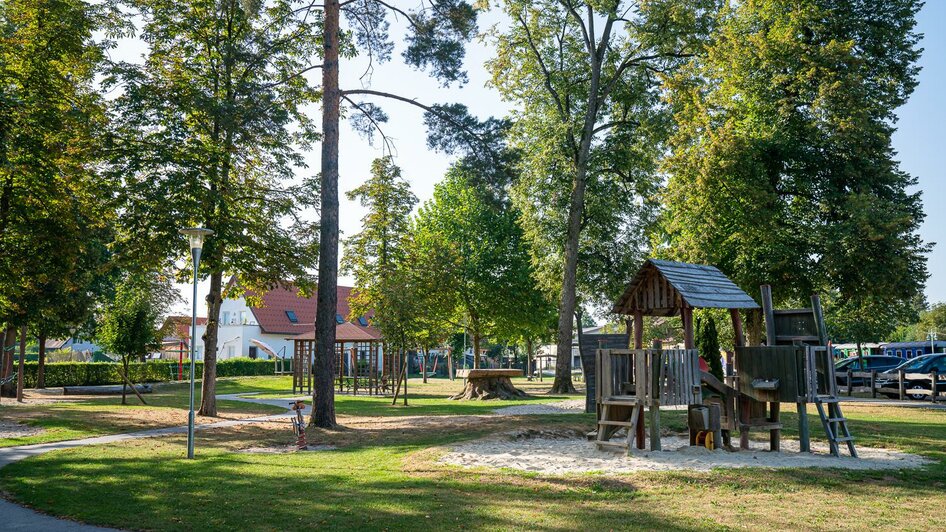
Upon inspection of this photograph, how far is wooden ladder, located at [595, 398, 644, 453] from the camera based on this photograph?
12.8 meters

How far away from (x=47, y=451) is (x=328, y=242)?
744 centimetres

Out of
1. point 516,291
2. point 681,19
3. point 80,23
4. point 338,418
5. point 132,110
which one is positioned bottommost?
point 338,418

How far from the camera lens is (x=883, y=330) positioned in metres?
48.8

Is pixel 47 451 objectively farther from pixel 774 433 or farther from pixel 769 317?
pixel 769 317

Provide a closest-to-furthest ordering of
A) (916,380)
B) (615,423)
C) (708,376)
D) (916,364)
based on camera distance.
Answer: (615,423) → (708,376) → (916,380) → (916,364)

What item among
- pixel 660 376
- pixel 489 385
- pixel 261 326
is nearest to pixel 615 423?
pixel 660 376

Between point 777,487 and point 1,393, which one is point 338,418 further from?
point 1,393

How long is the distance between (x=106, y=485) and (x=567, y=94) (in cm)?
2588

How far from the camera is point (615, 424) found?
43.5 ft

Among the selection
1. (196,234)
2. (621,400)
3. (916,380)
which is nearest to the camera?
(196,234)

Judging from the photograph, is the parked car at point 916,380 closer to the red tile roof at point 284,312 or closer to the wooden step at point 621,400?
A: the wooden step at point 621,400

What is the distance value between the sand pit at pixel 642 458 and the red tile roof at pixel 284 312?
48767mm

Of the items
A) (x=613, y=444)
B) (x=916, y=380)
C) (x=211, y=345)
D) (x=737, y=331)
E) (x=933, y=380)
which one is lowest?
(x=613, y=444)

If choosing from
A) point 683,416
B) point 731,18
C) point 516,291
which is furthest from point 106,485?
point 516,291
